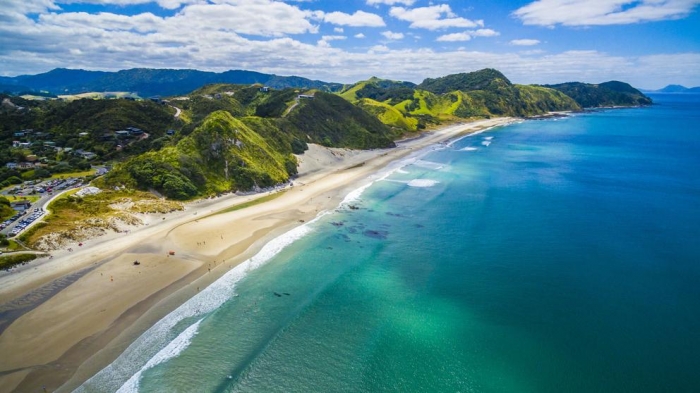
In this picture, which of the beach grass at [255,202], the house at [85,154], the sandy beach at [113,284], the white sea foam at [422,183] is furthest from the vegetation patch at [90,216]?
the white sea foam at [422,183]

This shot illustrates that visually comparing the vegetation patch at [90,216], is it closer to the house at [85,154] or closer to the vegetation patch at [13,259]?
the vegetation patch at [13,259]

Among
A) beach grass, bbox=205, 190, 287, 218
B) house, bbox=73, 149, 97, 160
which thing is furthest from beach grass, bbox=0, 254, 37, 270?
house, bbox=73, 149, 97, 160

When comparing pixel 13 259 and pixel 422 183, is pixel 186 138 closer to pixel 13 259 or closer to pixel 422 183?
pixel 13 259

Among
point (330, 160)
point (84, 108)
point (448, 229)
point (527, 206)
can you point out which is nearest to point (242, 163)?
point (330, 160)

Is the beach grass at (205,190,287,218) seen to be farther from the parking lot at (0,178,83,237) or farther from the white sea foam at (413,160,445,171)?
the white sea foam at (413,160,445,171)

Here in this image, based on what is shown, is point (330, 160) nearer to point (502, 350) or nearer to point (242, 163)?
point (242, 163)
